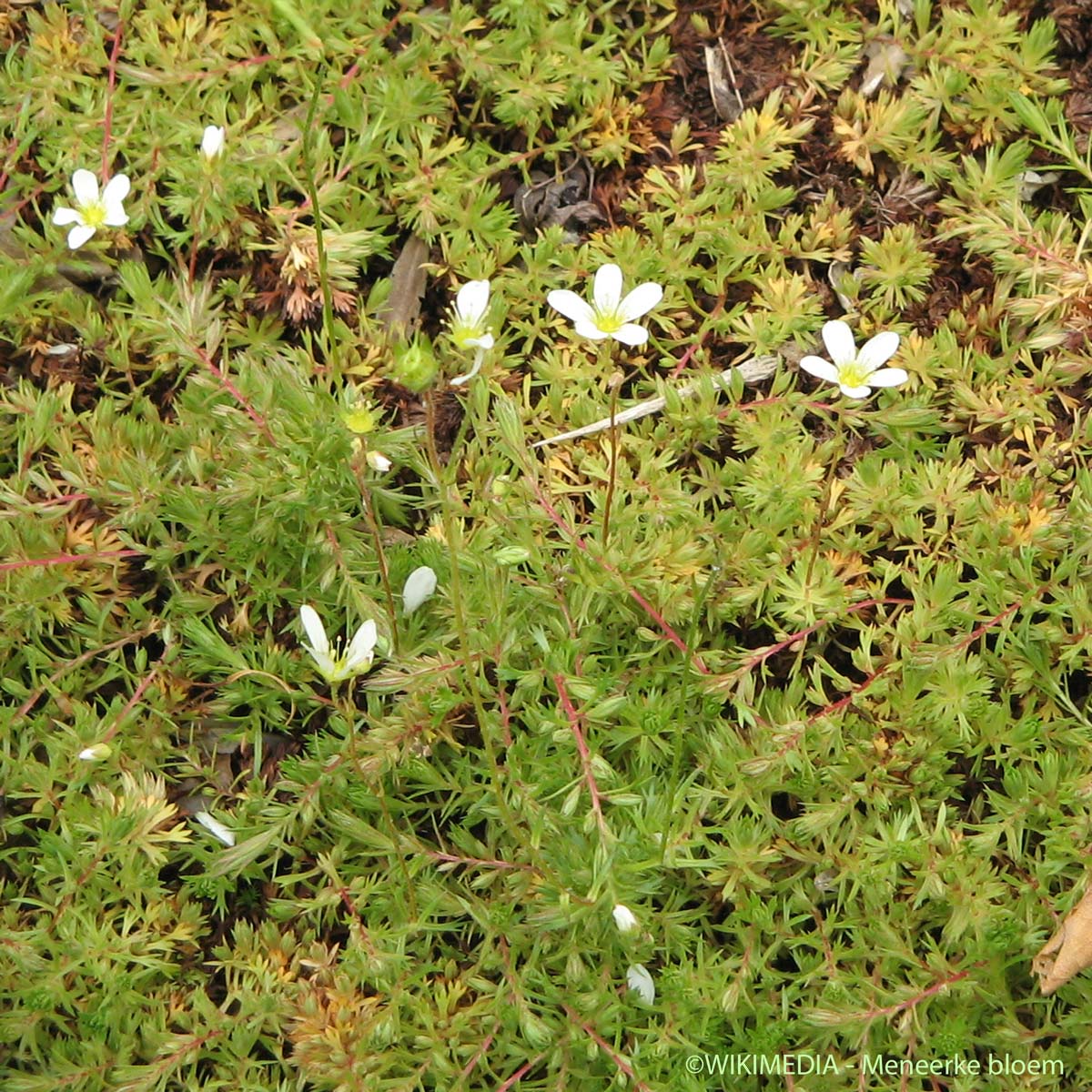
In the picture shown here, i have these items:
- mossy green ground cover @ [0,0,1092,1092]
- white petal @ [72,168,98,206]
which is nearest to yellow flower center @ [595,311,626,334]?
mossy green ground cover @ [0,0,1092,1092]

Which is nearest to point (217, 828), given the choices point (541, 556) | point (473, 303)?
point (541, 556)

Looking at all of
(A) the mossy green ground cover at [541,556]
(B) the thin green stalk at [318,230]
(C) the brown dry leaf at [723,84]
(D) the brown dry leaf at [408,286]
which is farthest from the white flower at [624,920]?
(C) the brown dry leaf at [723,84]

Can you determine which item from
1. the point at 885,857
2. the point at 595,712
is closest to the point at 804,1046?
the point at 885,857

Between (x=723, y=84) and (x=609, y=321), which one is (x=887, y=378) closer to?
(x=609, y=321)

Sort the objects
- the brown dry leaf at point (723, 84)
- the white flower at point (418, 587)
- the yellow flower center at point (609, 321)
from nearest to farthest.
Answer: the yellow flower center at point (609, 321), the white flower at point (418, 587), the brown dry leaf at point (723, 84)

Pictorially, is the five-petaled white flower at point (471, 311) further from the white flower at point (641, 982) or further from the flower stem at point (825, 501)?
the white flower at point (641, 982)

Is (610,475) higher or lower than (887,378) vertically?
lower
